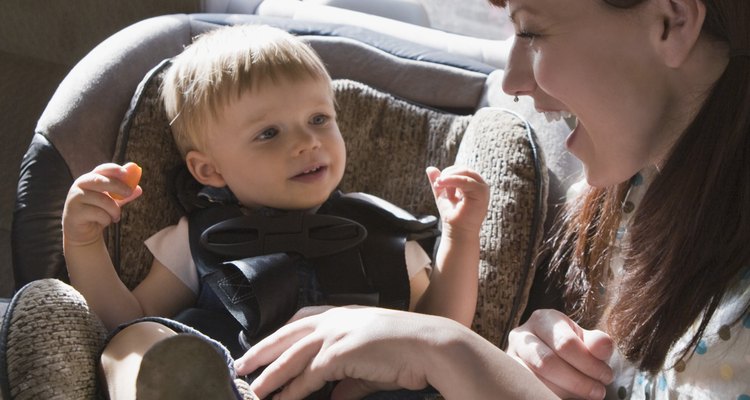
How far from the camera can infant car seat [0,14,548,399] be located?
125cm

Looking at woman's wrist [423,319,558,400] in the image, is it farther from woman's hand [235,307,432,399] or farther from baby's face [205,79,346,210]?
baby's face [205,79,346,210]

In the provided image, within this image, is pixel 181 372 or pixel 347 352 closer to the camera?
pixel 181 372

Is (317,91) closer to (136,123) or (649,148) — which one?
(136,123)

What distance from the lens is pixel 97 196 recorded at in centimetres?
118

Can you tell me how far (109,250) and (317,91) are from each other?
398 mm

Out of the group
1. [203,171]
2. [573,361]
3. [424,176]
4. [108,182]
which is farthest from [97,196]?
[573,361]

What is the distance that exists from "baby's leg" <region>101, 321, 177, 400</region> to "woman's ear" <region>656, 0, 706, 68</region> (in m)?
0.59

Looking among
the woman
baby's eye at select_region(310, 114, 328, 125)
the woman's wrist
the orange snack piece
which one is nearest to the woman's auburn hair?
the woman

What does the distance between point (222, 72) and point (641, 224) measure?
0.65 meters

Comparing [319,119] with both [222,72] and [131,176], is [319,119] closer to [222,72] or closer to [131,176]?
[222,72]

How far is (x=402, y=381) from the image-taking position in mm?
871

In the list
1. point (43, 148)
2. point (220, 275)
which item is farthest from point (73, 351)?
point (43, 148)

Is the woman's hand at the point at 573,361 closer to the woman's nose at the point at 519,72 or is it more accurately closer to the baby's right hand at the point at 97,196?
the woman's nose at the point at 519,72

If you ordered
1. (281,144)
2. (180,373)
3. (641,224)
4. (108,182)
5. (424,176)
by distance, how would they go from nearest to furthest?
(180,373), (641,224), (108,182), (281,144), (424,176)
